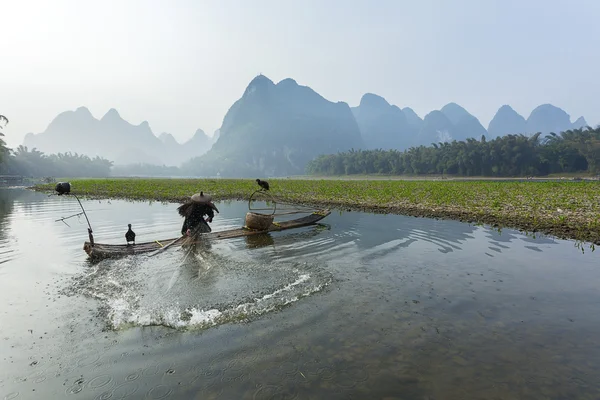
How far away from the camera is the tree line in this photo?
219ft

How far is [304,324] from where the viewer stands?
550 centimetres

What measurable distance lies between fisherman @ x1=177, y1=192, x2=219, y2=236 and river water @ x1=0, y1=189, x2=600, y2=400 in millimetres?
1094

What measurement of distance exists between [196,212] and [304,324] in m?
6.64

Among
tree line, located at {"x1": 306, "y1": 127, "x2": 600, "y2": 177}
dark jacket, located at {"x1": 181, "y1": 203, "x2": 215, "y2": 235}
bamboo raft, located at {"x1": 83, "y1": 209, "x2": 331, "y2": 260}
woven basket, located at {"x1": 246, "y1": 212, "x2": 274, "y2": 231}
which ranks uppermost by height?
tree line, located at {"x1": 306, "y1": 127, "x2": 600, "y2": 177}

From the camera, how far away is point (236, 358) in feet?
14.6

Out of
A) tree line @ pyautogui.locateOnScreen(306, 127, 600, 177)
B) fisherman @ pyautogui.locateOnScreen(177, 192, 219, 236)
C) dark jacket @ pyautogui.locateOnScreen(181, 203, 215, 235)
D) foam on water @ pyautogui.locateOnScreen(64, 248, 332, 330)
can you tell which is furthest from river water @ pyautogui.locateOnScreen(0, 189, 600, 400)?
tree line @ pyautogui.locateOnScreen(306, 127, 600, 177)

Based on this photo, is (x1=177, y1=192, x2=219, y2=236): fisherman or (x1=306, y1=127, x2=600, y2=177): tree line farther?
(x1=306, y1=127, x2=600, y2=177): tree line

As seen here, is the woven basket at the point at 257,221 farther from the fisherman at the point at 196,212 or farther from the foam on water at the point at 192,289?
the foam on water at the point at 192,289

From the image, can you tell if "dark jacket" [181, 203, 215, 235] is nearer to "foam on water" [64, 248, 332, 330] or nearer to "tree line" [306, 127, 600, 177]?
"foam on water" [64, 248, 332, 330]

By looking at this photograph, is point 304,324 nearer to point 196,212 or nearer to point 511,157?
point 196,212

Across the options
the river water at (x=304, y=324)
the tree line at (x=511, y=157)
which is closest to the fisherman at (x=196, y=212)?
the river water at (x=304, y=324)

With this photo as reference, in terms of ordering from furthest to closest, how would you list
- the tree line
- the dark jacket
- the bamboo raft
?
the tree line
the dark jacket
the bamboo raft

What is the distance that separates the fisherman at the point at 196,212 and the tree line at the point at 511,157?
78943 mm

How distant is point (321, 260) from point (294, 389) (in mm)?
5619
